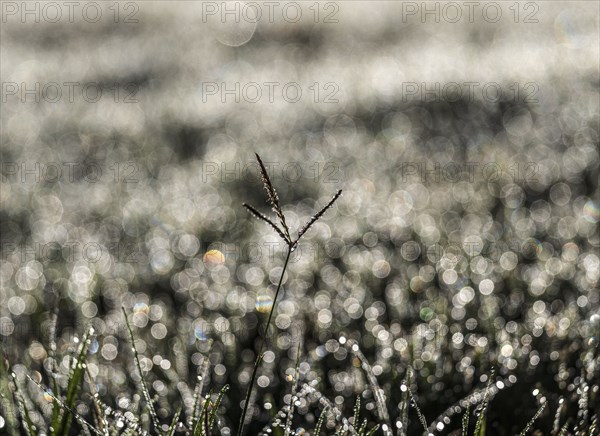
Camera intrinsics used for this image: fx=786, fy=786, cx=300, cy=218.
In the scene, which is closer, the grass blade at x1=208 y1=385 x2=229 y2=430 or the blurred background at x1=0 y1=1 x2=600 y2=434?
the grass blade at x1=208 y1=385 x2=229 y2=430

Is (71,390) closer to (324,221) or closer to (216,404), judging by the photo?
(216,404)

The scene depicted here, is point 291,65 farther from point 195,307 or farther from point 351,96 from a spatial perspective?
point 195,307

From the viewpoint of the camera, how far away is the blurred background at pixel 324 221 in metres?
2.16

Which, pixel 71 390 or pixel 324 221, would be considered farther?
pixel 324 221

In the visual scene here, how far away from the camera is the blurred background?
216cm

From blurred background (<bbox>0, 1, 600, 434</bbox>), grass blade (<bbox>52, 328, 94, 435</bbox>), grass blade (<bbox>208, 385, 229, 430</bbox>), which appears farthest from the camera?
blurred background (<bbox>0, 1, 600, 434</bbox>)

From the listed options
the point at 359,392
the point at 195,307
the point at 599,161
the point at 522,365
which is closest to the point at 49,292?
the point at 195,307

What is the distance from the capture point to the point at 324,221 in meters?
3.80

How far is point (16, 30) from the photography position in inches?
490

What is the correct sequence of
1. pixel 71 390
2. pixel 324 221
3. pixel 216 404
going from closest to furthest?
pixel 216 404 < pixel 71 390 < pixel 324 221

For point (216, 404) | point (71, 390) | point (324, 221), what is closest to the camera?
point (216, 404)

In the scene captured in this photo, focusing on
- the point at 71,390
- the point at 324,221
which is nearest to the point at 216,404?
the point at 71,390

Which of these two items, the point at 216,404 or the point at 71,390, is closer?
the point at 216,404

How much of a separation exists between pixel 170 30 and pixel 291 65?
148 inches
